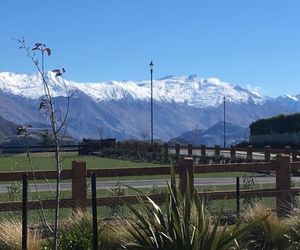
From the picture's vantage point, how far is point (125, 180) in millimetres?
27781

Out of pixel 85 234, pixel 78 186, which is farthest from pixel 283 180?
pixel 85 234

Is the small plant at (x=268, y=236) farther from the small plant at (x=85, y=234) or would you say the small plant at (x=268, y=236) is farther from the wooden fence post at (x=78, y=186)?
the wooden fence post at (x=78, y=186)

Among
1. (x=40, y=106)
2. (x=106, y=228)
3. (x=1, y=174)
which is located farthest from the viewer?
(x=1, y=174)

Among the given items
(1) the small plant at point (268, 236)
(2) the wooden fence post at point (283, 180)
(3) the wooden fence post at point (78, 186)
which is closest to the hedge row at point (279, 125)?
(2) the wooden fence post at point (283, 180)

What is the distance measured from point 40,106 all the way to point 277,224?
13.3ft

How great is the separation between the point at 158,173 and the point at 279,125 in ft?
187

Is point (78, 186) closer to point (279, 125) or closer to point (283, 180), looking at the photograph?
point (283, 180)

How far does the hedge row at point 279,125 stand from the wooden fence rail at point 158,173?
50.3 metres

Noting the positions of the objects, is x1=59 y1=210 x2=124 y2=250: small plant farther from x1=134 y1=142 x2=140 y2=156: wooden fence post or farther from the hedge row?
the hedge row

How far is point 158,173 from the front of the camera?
43.0 feet

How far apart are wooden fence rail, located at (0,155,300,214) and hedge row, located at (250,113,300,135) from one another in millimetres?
50304

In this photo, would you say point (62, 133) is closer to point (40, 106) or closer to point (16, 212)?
point (40, 106)

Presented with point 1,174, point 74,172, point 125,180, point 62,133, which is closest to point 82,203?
point 74,172

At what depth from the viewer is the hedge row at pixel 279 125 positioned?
66188 millimetres
